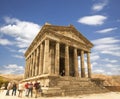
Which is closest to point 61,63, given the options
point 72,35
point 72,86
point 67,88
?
point 72,35

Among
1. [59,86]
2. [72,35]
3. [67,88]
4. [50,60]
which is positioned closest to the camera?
[59,86]

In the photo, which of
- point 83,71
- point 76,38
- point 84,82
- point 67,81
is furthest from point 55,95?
point 76,38

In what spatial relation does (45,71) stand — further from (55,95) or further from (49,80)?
(55,95)

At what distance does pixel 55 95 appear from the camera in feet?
45.8

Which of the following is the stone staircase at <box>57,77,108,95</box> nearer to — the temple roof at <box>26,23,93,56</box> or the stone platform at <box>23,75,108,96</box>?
the stone platform at <box>23,75,108,96</box>

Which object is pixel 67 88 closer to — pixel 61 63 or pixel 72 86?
pixel 72 86

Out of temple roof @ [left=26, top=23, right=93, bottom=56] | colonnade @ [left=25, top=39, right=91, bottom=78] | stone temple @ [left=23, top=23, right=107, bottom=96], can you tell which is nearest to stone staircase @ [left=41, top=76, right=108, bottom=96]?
stone temple @ [left=23, top=23, right=107, bottom=96]

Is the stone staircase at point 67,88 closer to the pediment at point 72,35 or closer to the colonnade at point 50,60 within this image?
the colonnade at point 50,60

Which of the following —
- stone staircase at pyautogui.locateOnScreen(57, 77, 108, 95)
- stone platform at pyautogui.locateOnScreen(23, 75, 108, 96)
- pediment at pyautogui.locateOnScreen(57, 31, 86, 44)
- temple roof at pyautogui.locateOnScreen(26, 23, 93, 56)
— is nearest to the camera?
stone platform at pyautogui.locateOnScreen(23, 75, 108, 96)

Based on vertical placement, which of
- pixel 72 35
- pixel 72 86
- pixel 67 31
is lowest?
pixel 72 86

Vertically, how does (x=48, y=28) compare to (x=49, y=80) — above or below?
above

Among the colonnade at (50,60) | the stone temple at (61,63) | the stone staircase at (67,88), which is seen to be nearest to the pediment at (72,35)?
the stone temple at (61,63)

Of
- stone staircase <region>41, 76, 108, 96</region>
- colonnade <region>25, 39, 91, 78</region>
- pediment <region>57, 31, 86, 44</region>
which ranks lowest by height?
stone staircase <region>41, 76, 108, 96</region>

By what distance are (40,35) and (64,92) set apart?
37.7 ft
